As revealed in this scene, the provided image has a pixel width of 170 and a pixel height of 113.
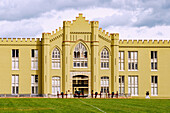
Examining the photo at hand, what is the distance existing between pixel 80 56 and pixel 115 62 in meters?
6.90

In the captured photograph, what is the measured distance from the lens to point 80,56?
80.1m

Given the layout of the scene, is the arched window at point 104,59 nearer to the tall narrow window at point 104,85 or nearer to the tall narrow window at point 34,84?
the tall narrow window at point 104,85

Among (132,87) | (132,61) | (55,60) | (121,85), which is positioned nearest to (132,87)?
(132,87)

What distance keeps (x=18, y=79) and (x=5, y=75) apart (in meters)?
2.62

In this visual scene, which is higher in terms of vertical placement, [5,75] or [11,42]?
[11,42]

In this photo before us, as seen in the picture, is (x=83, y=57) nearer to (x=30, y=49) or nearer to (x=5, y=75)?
(x=30, y=49)

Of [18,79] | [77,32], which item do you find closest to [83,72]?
[77,32]

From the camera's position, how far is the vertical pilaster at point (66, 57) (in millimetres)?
78506

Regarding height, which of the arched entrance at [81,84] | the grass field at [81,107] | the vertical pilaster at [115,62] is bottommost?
the grass field at [81,107]

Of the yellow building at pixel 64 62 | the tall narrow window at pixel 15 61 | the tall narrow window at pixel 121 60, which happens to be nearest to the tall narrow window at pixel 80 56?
the yellow building at pixel 64 62

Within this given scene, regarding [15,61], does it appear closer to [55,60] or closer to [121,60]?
[55,60]

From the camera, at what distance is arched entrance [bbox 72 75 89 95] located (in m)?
79.5

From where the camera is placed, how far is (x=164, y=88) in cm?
8325

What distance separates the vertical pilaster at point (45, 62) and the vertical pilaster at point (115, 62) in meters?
12.4
